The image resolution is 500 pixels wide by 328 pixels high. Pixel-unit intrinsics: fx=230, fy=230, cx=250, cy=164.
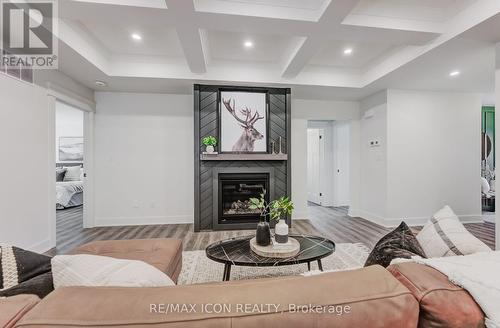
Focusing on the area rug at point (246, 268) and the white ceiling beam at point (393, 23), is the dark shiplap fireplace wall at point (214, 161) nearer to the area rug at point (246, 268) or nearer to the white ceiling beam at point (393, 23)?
the area rug at point (246, 268)

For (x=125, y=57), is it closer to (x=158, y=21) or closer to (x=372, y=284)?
(x=158, y=21)

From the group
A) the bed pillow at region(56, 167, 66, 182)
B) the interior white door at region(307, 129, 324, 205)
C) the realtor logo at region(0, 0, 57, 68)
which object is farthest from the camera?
the bed pillow at region(56, 167, 66, 182)

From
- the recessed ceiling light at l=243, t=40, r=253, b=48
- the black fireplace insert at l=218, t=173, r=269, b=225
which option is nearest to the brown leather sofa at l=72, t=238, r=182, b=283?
the black fireplace insert at l=218, t=173, r=269, b=225

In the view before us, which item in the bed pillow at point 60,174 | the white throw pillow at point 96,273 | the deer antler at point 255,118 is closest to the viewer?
the white throw pillow at point 96,273

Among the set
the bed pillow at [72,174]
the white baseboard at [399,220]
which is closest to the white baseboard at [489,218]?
the white baseboard at [399,220]

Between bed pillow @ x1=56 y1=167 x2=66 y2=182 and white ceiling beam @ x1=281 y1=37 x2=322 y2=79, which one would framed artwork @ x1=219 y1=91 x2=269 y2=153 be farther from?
bed pillow @ x1=56 y1=167 x2=66 y2=182

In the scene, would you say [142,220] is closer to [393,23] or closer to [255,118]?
[255,118]

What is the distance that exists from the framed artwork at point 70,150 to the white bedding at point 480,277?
9089mm

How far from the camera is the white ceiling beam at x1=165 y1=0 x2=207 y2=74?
2.10 meters

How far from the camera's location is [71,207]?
5879 mm

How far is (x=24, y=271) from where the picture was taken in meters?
1.04

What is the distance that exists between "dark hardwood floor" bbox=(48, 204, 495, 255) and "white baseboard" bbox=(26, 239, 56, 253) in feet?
0.27

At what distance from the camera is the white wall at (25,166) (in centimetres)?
248

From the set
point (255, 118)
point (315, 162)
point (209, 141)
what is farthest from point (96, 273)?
point (315, 162)
